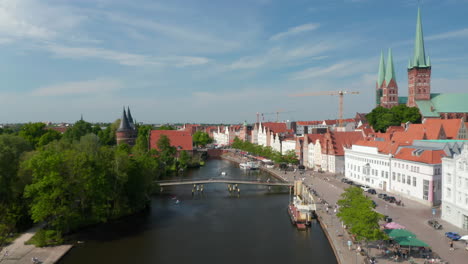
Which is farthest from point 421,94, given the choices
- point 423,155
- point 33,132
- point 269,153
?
point 33,132

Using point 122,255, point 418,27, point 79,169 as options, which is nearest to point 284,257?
point 122,255

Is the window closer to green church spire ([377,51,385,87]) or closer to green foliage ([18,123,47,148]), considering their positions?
green foliage ([18,123,47,148])

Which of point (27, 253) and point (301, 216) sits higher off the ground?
point (301, 216)

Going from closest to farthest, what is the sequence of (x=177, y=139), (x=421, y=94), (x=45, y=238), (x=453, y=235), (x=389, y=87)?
(x=453, y=235) → (x=45, y=238) → (x=177, y=139) → (x=421, y=94) → (x=389, y=87)

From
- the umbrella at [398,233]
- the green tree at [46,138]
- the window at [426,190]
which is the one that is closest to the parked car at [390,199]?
the window at [426,190]

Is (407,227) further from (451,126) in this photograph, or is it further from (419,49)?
(419,49)

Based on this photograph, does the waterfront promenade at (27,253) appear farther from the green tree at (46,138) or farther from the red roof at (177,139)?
the red roof at (177,139)
